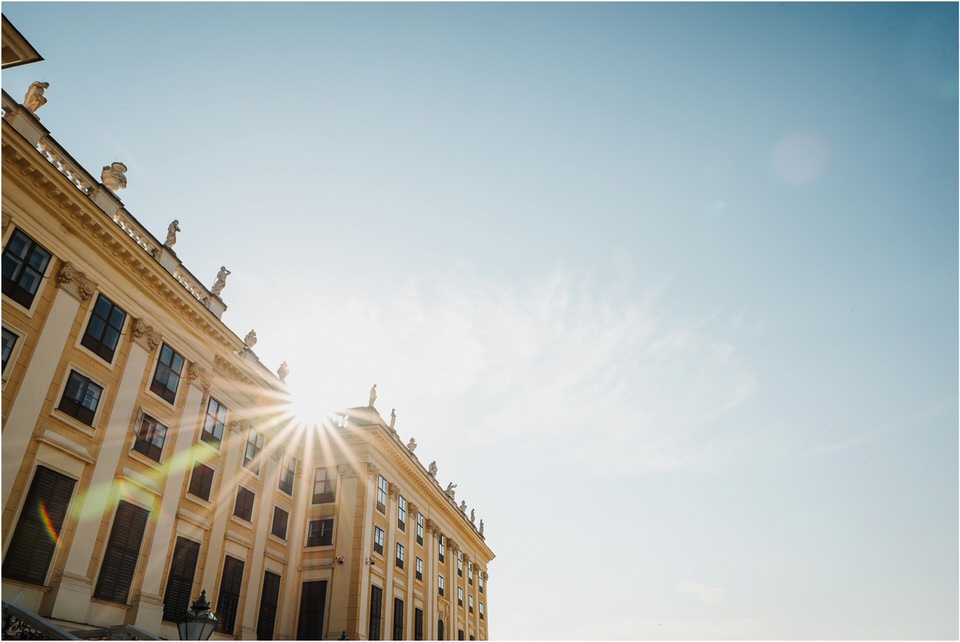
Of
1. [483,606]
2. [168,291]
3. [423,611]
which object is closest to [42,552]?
[168,291]

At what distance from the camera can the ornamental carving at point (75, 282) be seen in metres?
20.7

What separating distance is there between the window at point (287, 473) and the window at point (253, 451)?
8.55 ft

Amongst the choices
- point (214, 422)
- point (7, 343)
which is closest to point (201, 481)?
point (214, 422)

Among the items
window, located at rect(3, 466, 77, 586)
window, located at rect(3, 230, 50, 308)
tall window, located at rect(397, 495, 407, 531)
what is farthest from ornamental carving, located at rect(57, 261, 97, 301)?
tall window, located at rect(397, 495, 407, 531)

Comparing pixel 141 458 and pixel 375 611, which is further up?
pixel 141 458

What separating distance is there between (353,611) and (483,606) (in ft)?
92.7

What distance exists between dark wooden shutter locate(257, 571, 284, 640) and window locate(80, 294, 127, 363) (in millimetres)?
14275

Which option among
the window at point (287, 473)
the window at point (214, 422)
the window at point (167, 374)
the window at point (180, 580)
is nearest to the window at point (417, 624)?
the window at point (287, 473)

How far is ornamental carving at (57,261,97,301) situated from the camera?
20703 mm

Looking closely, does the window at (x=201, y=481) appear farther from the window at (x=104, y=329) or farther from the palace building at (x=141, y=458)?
the window at (x=104, y=329)

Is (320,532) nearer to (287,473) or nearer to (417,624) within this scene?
(287,473)

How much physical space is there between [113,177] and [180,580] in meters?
15.6

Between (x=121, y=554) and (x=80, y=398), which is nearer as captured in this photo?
(x=80, y=398)

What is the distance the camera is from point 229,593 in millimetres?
27516
